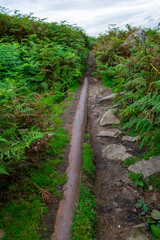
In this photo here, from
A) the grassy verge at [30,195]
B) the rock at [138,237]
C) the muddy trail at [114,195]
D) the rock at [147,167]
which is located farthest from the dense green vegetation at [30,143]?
the rock at [147,167]

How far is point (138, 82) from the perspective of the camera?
3898 millimetres

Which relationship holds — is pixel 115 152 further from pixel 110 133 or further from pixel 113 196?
pixel 113 196

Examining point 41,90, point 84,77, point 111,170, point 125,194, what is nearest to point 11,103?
point 111,170

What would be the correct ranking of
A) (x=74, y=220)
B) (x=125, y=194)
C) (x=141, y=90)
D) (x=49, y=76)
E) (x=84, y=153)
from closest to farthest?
(x=74, y=220), (x=125, y=194), (x=84, y=153), (x=141, y=90), (x=49, y=76)

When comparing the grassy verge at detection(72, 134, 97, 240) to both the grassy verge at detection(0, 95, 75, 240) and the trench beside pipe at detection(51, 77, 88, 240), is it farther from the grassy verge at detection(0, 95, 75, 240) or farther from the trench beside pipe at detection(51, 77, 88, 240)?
the grassy verge at detection(0, 95, 75, 240)

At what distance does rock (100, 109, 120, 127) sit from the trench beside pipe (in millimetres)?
562

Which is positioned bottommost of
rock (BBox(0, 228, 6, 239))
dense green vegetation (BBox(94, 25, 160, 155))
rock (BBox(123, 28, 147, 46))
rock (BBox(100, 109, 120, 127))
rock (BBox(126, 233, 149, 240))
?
rock (BBox(126, 233, 149, 240))

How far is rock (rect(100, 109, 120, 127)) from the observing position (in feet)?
14.5

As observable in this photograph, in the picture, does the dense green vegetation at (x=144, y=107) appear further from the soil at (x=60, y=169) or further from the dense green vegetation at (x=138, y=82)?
the soil at (x=60, y=169)

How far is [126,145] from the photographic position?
361 cm

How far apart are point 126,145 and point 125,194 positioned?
112 cm

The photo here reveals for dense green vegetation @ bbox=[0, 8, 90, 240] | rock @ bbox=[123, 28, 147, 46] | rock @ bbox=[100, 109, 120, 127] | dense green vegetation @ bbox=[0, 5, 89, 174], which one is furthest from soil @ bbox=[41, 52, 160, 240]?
rock @ bbox=[123, 28, 147, 46]

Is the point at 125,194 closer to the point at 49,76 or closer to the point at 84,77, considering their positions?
the point at 49,76

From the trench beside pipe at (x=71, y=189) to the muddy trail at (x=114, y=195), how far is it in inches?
14.2
